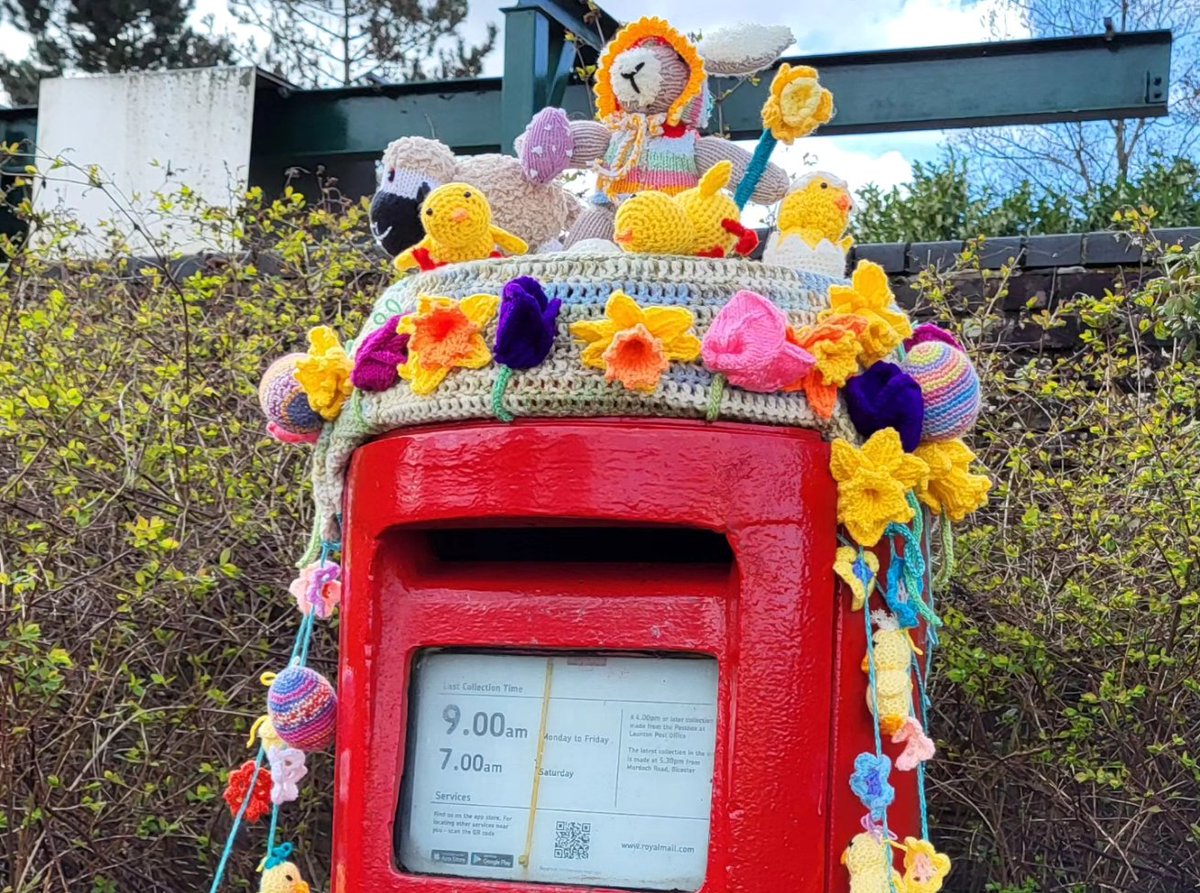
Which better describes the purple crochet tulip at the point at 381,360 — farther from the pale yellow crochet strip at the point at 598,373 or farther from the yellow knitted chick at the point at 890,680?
the yellow knitted chick at the point at 890,680

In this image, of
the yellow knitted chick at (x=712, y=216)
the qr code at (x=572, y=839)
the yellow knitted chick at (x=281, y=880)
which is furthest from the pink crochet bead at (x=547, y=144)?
the yellow knitted chick at (x=281, y=880)

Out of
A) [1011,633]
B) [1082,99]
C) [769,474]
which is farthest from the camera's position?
[1082,99]

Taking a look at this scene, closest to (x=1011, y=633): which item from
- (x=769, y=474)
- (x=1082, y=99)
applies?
(x=769, y=474)

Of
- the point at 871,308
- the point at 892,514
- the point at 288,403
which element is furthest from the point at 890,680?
the point at 288,403

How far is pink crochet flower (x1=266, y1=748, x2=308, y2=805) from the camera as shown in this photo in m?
1.99

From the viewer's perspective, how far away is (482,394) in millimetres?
1786

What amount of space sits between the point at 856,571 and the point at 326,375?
2.47 ft

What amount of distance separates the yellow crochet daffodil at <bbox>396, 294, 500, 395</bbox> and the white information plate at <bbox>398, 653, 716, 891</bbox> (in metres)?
0.38

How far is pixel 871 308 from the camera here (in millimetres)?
1819

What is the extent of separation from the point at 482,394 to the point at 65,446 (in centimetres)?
184

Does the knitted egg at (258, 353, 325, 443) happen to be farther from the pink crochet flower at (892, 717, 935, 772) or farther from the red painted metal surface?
the pink crochet flower at (892, 717, 935, 772)

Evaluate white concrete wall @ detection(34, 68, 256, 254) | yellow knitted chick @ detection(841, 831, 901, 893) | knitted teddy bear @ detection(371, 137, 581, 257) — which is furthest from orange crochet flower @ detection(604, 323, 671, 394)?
white concrete wall @ detection(34, 68, 256, 254)

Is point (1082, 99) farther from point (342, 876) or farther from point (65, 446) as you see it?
point (342, 876)

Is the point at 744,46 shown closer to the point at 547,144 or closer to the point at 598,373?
the point at 547,144
